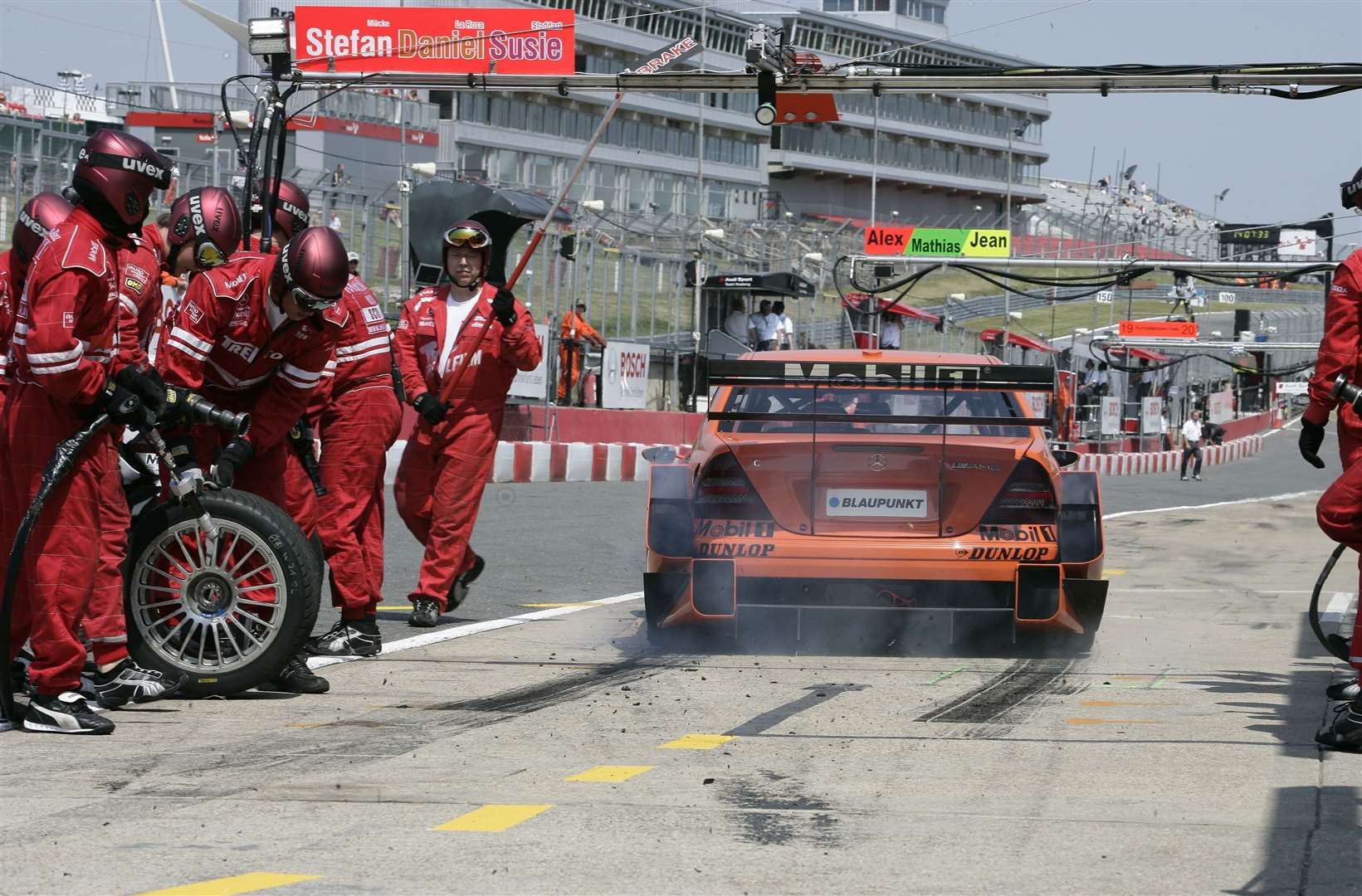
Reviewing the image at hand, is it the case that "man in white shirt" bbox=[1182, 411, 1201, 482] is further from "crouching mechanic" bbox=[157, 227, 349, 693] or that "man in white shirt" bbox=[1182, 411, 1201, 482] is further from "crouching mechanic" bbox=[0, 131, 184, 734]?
"crouching mechanic" bbox=[0, 131, 184, 734]

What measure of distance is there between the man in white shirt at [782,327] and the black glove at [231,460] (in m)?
26.0

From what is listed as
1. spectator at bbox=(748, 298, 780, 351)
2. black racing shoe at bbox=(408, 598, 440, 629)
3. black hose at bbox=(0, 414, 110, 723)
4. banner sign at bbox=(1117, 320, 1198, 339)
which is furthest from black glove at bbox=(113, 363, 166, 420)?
banner sign at bbox=(1117, 320, 1198, 339)

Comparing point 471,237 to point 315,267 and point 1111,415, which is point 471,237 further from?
point 1111,415

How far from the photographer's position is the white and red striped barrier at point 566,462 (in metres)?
22.2

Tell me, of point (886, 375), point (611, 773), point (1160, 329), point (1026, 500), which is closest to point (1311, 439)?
point (1026, 500)

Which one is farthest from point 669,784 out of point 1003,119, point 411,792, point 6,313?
point 1003,119

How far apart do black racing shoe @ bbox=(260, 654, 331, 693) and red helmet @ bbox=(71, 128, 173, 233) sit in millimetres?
1736

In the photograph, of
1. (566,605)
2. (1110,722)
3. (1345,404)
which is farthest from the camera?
(566,605)

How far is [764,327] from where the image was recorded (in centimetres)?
3284

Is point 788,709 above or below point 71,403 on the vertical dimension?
below

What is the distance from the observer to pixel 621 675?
298 inches

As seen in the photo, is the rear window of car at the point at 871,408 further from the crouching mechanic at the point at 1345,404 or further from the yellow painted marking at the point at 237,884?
the yellow painted marking at the point at 237,884

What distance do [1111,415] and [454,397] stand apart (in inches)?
1693

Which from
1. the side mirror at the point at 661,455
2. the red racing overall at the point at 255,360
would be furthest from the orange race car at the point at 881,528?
the red racing overall at the point at 255,360
